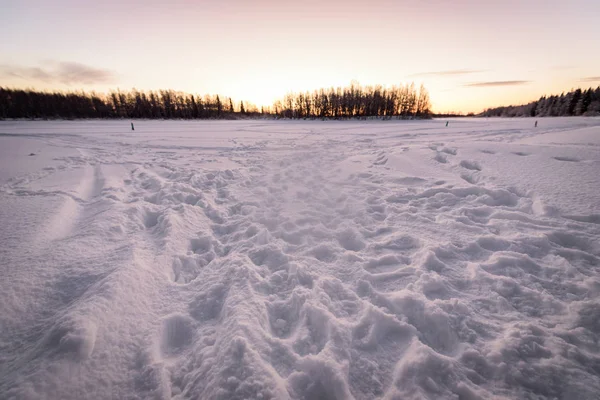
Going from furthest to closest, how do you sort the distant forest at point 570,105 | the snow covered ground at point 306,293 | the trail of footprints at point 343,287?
1. the distant forest at point 570,105
2. the trail of footprints at point 343,287
3. the snow covered ground at point 306,293

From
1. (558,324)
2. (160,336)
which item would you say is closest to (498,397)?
(558,324)

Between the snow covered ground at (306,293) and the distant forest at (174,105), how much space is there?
62169 mm

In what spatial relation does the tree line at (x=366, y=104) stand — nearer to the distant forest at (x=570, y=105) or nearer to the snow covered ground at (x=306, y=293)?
the distant forest at (x=570, y=105)

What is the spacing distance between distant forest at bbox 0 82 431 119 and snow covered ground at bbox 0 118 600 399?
204 ft

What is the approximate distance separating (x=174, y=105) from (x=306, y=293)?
275ft

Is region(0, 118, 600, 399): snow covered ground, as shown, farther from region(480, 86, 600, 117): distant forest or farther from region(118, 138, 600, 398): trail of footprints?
region(480, 86, 600, 117): distant forest

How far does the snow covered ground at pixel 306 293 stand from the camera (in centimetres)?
158

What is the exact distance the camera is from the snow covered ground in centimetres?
158

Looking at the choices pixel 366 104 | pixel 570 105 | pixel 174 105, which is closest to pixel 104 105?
pixel 174 105

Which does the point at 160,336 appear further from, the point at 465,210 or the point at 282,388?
the point at 465,210

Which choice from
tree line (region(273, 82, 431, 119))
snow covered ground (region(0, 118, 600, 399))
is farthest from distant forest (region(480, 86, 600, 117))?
snow covered ground (region(0, 118, 600, 399))

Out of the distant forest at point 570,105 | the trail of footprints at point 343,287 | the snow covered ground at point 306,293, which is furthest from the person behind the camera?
the distant forest at point 570,105

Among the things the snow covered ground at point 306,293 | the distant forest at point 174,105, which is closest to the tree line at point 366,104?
the distant forest at point 174,105

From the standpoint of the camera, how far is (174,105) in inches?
2741
